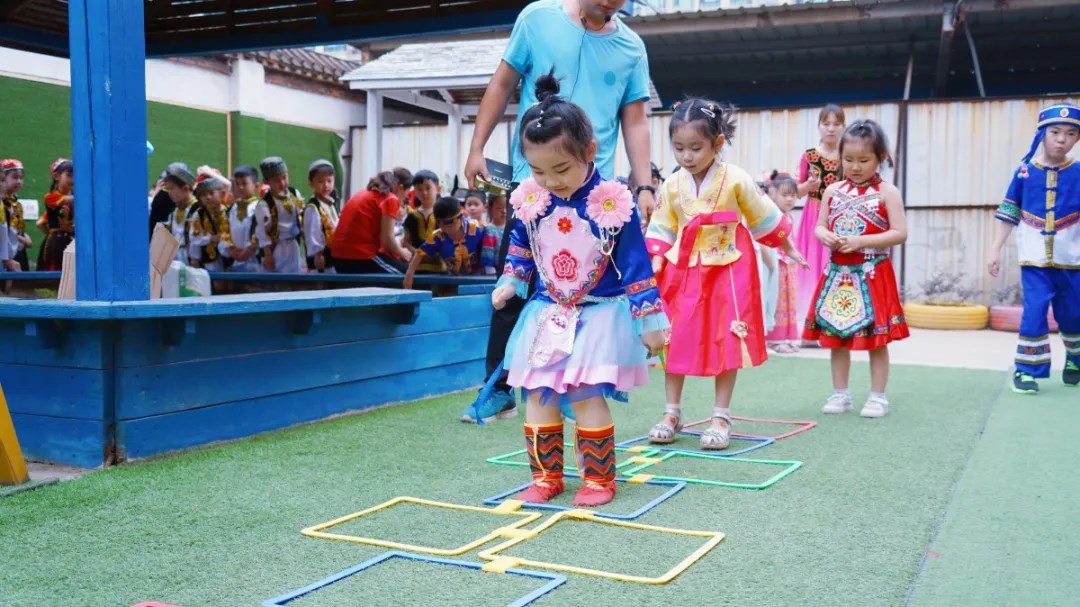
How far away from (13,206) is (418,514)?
6827 mm

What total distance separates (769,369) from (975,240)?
231 inches

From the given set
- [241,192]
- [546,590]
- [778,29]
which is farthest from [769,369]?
[778,29]

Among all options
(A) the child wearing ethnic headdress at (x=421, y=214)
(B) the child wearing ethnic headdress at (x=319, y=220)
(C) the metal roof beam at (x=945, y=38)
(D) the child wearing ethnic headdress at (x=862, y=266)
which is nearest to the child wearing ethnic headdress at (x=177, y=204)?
(B) the child wearing ethnic headdress at (x=319, y=220)

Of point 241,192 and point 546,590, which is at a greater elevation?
point 241,192

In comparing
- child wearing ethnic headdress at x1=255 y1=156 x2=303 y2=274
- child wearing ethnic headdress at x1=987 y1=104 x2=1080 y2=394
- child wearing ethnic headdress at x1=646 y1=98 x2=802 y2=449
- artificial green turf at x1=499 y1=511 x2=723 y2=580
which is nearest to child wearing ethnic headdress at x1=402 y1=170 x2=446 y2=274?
child wearing ethnic headdress at x1=255 y1=156 x2=303 y2=274

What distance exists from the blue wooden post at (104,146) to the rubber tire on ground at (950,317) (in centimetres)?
871

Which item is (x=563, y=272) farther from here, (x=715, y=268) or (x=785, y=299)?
(x=785, y=299)

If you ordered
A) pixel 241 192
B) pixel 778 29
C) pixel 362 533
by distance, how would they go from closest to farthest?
pixel 362 533, pixel 241 192, pixel 778 29

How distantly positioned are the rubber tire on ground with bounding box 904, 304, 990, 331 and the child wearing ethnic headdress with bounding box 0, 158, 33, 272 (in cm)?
854

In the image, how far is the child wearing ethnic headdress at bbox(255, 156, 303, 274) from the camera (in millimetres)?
7379

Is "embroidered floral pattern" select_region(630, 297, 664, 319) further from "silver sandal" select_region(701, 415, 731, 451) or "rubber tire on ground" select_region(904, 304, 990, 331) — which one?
"rubber tire on ground" select_region(904, 304, 990, 331)

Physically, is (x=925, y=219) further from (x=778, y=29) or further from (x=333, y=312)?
(x=333, y=312)

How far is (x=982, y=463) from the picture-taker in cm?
362

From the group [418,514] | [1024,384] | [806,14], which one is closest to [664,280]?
[418,514]
